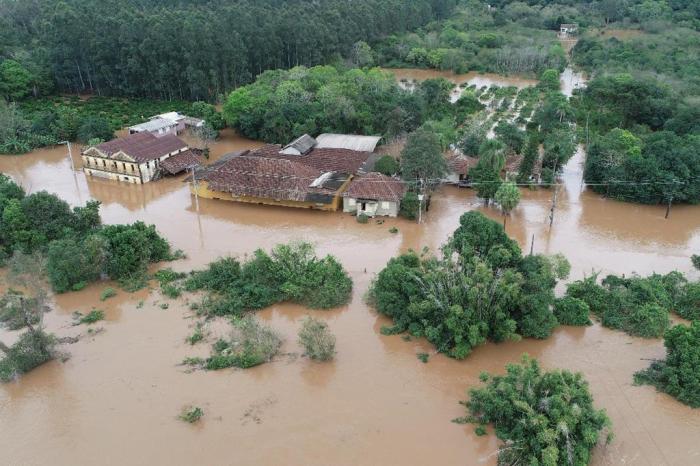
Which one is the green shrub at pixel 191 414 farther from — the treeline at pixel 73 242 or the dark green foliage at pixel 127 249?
the dark green foliage at pixel 127 249

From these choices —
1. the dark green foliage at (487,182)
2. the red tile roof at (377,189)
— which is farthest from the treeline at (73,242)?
the dark green foliage at (487,182)

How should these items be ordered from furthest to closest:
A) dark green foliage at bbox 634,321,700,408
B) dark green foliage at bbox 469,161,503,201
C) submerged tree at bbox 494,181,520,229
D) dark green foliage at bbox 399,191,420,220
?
dark green foliage at bbox 469,161,503,201 → dark green foliage at bbox 399,191,420,220 → submerged tree at bbox 494,181,520,229 → dark green foliage at bbox 634,321,700,408

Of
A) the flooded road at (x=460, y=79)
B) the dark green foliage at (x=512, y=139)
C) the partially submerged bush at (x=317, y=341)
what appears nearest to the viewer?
the partially submerged bush at (x=317, y=341)

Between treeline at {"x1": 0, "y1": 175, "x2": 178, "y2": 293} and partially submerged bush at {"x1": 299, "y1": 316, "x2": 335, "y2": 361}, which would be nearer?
partially submerged bush at {"x1": 299, "y1": 316, "x2": 335, "y2": 361}

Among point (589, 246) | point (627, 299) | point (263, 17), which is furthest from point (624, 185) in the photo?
point (263, 17)

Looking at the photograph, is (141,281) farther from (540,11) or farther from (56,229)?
(540,11)

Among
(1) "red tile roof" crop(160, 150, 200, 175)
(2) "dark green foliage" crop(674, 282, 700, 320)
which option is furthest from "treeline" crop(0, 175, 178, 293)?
(2) "dark green foliage" crop(674, 282, 700, 320)

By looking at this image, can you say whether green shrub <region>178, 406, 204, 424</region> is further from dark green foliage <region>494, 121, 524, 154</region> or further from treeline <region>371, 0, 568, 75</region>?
treeline <region>371, 0, 568, 75</region>

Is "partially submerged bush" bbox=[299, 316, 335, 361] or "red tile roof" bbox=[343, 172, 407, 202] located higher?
"red tile roof" bbox=[343, 172, 407, 202]
